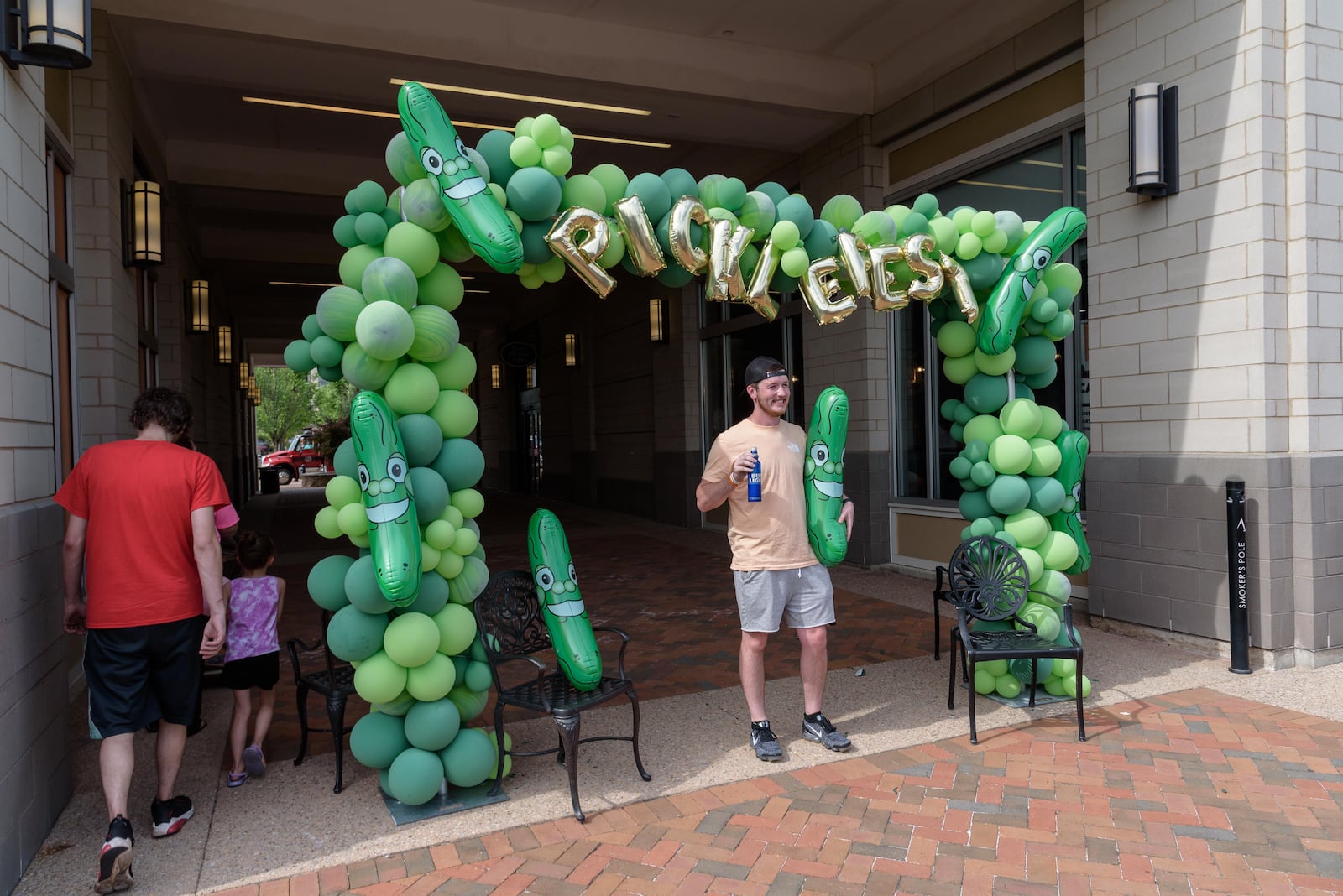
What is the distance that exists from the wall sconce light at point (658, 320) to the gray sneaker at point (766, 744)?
30.7 feet

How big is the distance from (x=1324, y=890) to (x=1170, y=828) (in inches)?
19.2

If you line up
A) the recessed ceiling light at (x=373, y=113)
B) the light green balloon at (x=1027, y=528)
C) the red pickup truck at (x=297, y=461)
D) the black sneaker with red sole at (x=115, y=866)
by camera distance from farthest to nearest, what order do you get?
the red pickup truck at (x=297, y=461) → the recessed ceiling light at (x=373, y=113) → the light green balloon at (x=1027, y=528) → the black sneaker with red sole at (x=115, y=866)

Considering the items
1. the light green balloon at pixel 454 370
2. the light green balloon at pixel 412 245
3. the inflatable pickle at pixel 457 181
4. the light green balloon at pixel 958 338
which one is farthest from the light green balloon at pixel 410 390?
the light green balloon at pixel 958 338

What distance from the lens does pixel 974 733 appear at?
161 inches

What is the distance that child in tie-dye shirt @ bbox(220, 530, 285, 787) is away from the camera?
380cm

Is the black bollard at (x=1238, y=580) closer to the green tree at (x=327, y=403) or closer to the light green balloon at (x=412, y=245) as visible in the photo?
the light green balloon at (x=412, y=245)

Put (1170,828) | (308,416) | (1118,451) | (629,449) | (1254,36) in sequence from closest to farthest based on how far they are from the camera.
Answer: (1170,828)
(1254,36)
(1118,451)
(629,449)
(308,416)

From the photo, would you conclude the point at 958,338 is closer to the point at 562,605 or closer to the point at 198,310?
the point at 562,605

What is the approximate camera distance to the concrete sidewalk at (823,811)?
3.00m

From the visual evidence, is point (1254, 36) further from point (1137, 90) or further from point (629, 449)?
point (629, 449)

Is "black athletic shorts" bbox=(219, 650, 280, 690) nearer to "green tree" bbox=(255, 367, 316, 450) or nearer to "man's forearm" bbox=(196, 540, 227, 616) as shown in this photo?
"man's forearm" bbox=(196, 540, 227, 616)

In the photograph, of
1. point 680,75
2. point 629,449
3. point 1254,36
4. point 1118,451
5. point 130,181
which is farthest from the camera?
point 629,449

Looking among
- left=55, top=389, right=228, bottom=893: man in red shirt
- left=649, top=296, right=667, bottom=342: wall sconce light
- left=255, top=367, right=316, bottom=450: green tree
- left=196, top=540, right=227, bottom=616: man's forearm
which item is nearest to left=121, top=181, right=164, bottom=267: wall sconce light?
left=55, top=389, right=228, bottom=893: man in red shirt

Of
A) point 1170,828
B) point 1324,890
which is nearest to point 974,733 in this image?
point 1170,828
